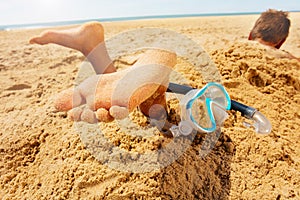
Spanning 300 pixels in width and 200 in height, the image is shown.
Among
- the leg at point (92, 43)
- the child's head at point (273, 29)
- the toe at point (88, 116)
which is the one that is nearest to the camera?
the toe at point (88, 116)

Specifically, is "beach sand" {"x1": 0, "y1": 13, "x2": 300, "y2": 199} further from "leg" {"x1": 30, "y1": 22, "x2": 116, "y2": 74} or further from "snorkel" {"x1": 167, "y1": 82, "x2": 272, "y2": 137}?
"leg" {"x1": 30, "y1": 22, "x2": 116, "y2": 74}

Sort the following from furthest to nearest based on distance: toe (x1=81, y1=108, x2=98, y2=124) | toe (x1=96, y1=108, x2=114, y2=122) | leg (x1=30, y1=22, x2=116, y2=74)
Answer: leg (x1=30, y1=22, x2=116, y2=74) < toe (x1=81, y1=108, x2=98, y2=124) < toe (x1=96, y1=108, x2=114, y2=122)

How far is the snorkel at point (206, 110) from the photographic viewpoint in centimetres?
98

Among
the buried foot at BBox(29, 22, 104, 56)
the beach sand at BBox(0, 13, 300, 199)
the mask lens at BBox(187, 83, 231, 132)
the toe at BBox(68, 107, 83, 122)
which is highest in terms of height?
the buried foot at BBox(29, 22, 104, 56)

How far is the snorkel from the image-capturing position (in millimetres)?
976

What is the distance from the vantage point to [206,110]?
1.00 metres

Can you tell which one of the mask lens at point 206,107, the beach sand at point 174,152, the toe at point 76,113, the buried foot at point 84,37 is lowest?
the beach sand at point 174,152

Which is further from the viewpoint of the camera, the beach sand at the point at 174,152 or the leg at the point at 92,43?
the leg at the point at 92,43

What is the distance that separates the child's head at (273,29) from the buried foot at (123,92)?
A: 1.32 meters

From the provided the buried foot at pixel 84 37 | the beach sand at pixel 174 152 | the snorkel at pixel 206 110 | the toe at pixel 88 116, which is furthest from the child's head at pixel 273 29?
the toe at pixel 88 116

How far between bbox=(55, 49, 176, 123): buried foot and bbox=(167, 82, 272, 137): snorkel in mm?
152

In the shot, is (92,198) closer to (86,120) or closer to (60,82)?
(86,120)

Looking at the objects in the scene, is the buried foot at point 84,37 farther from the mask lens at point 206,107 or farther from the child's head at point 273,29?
the child's head at point 273,29

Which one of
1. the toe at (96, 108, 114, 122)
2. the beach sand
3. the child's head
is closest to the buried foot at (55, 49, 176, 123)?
the toe at (96, 108, 114, 122)
